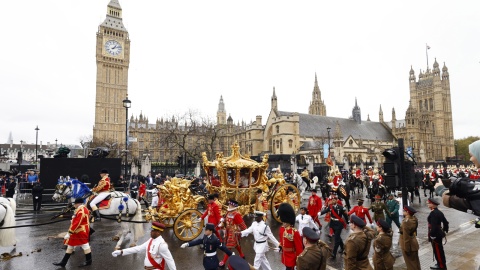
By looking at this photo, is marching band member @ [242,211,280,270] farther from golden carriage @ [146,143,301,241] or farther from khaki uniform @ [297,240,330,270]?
golden carriage @ [146,143,301,241]

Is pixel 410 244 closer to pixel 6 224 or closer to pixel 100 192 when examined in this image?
pixel 100 192

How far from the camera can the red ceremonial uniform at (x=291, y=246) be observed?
5.50 meters

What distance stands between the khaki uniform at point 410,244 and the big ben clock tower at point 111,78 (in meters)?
81.6

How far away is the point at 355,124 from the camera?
76125 millimetres

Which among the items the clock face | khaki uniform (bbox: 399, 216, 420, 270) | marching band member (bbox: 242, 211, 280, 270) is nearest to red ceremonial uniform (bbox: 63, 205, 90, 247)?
marching band member (bbox: 242, 211, 280, 270)

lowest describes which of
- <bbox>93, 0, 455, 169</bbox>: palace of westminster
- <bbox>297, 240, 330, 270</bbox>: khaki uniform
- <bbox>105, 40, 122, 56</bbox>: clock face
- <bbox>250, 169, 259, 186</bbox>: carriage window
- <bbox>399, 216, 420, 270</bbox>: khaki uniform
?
<bbox>399, 216, 420, 270</bbox>: khaki uniform

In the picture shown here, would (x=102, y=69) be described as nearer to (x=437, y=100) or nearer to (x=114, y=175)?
(x=114, y=175)

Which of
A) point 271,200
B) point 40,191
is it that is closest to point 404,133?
point 271,200

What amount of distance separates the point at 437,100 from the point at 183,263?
11366cm

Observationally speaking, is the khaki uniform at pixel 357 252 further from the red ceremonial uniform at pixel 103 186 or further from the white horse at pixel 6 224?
the white horse at pixel 6 224

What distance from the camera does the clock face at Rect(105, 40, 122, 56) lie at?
8359 cm

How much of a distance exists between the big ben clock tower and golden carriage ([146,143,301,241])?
7497cm

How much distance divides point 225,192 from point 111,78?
82950mm

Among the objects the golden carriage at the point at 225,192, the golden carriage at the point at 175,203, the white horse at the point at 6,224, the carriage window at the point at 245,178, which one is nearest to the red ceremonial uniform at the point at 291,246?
the golden carriage at the point at 225,192
